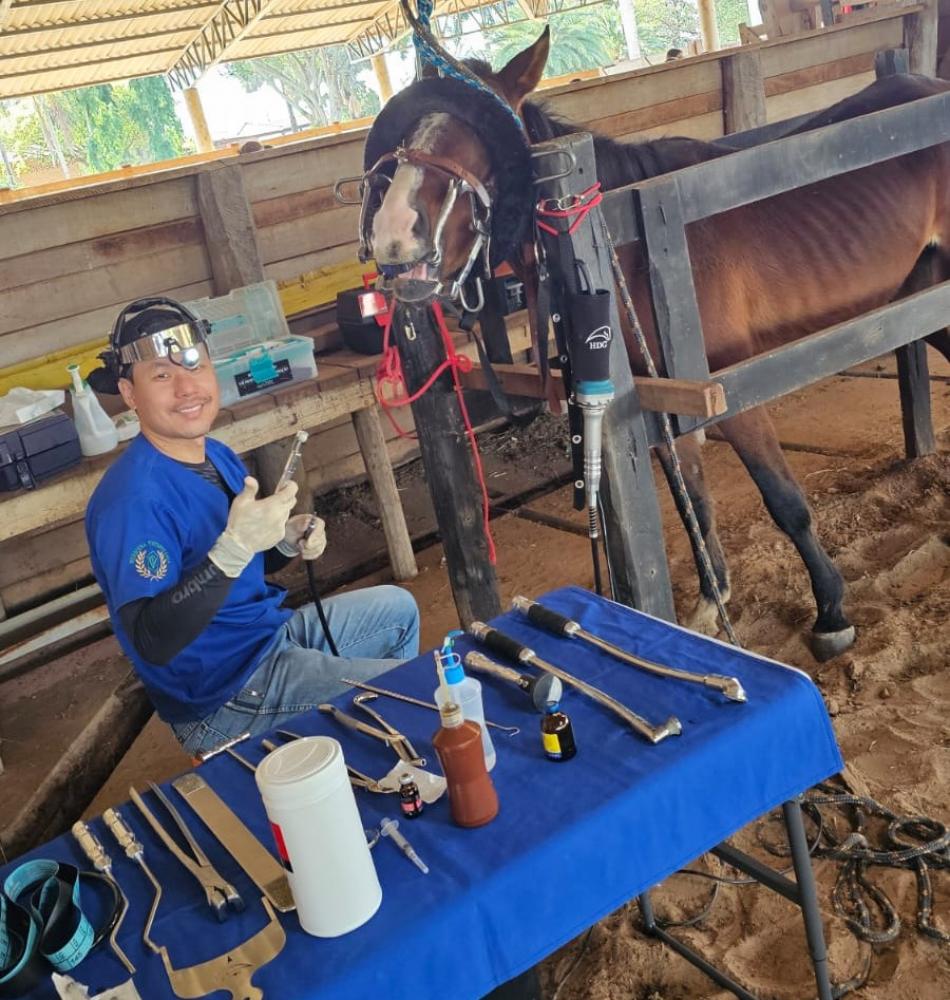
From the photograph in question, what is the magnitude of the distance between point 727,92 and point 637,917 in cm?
563

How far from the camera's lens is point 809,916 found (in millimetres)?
1664

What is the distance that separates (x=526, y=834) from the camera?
131 cm

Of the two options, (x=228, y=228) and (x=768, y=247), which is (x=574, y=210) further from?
(x=228, y=228)

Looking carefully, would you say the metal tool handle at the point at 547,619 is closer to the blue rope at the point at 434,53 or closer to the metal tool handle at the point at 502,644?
the metal tool handle at the point at 502,644

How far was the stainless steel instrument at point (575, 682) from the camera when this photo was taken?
1453 mm

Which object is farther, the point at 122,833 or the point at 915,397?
the point at 915,397

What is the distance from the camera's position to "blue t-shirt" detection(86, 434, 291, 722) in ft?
6.39

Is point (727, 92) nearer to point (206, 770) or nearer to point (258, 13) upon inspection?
point (206, 770)

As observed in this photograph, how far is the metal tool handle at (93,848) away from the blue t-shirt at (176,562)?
50 cm

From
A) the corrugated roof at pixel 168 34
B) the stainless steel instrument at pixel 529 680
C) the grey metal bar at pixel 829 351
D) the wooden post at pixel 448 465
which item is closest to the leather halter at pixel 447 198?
the wooden post at pixel 448 465

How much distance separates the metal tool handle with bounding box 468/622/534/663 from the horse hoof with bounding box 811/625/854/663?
1.79 metres

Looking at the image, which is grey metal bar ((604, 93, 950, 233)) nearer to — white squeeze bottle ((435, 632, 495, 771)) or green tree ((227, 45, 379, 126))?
white squeeze bottle ((435, 632, 495, 771))

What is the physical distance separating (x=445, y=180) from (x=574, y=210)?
471 mm

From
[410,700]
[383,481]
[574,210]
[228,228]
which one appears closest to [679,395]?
[574,210]
